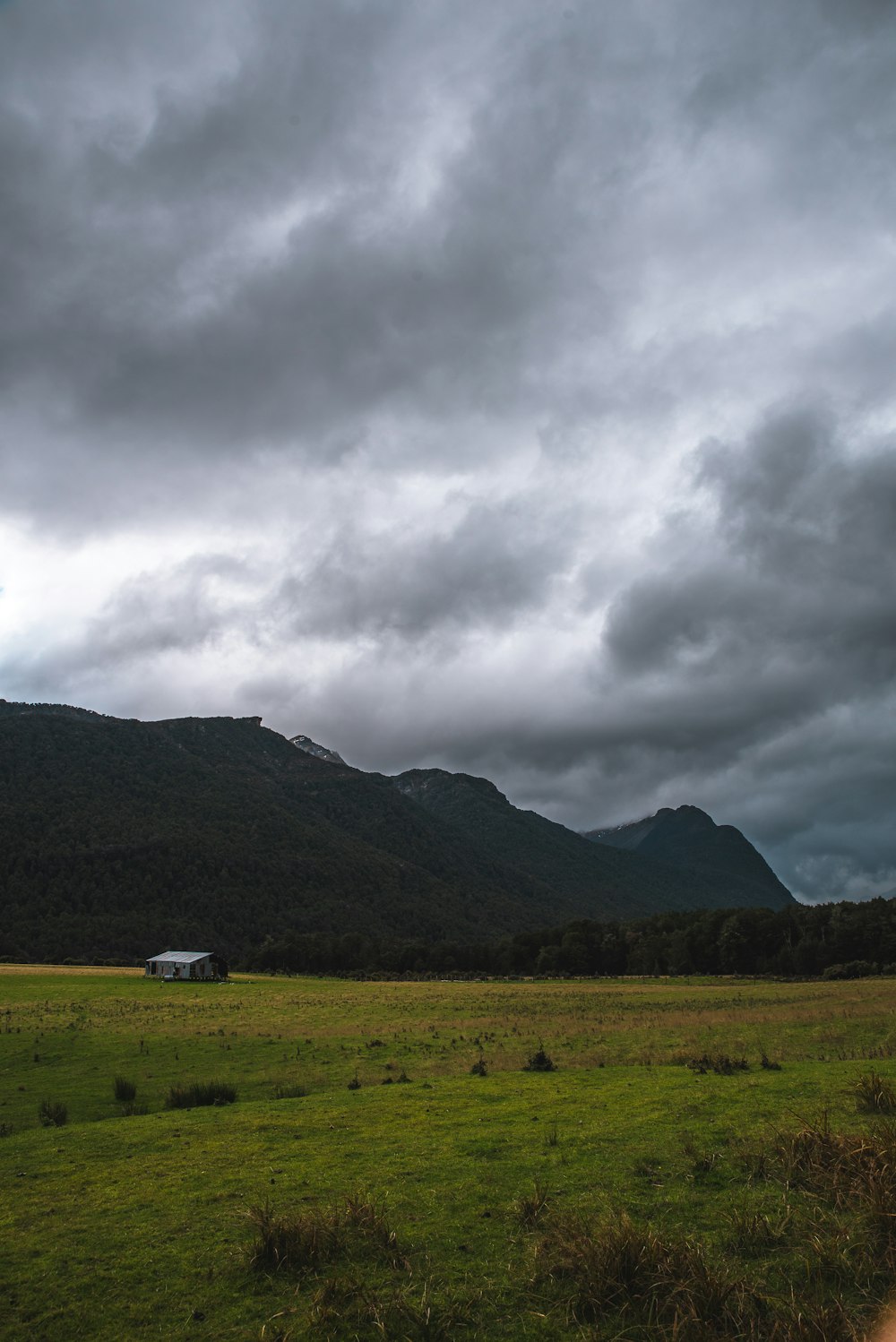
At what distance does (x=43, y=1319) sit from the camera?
24.3 feet

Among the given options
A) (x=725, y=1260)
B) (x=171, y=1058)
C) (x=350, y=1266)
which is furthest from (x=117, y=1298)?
(x=171, y=1058)

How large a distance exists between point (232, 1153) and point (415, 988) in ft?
198

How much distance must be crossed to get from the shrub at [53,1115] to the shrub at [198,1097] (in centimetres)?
241

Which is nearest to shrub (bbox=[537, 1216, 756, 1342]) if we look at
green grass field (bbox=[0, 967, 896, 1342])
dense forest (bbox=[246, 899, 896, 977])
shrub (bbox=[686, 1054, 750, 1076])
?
green grass field (bbox=[0, 967, 896, 1342])

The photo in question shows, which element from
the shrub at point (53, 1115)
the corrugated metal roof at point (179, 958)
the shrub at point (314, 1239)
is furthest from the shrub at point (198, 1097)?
the corrugated metal roof at point (179, 958)

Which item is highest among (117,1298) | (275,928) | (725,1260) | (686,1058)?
(725,1260)

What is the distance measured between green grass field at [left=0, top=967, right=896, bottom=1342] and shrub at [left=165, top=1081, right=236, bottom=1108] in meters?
0.40

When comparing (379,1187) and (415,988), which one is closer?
(379,1187)

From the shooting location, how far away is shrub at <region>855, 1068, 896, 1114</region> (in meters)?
12.6

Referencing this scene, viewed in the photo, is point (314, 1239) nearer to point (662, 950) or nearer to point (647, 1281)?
point (647, 1281)

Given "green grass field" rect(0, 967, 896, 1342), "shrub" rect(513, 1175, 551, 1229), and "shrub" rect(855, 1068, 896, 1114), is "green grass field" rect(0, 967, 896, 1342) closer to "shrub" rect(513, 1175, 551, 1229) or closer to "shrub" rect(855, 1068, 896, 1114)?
"shrub" rect(513, 1175, 551, 1229)

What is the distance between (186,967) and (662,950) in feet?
210

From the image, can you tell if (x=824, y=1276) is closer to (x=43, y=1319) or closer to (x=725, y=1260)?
(x=725, y=1260)

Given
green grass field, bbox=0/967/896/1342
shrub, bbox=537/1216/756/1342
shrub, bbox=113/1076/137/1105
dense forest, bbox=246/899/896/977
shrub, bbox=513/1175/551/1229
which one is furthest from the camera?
dense forest, bbox=246/899/896/977
